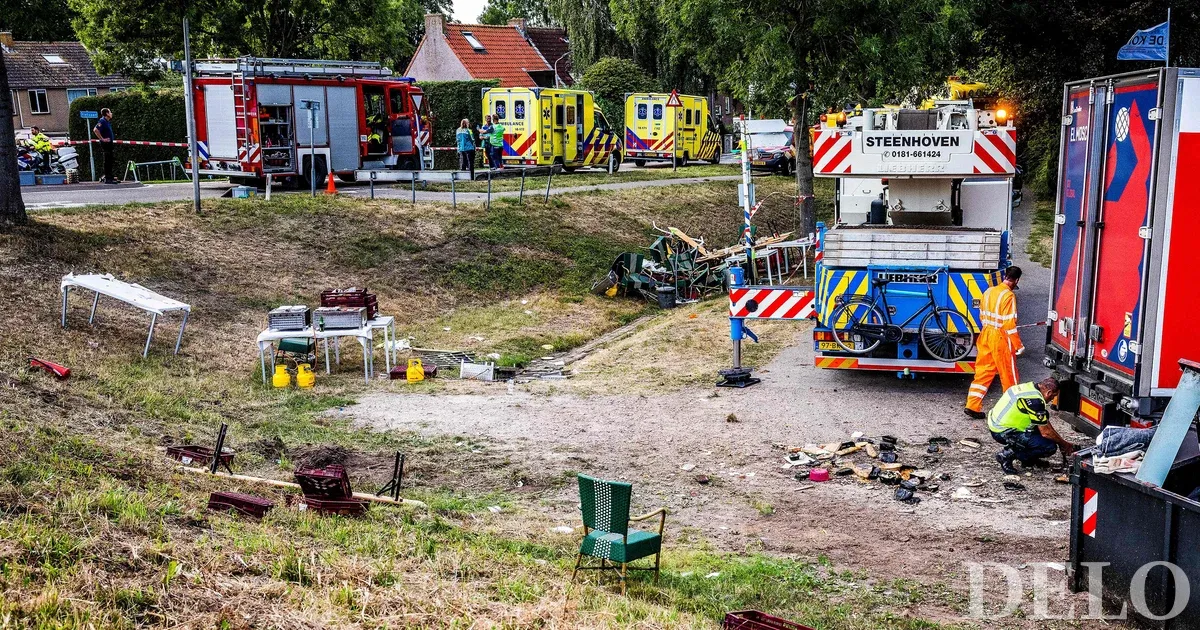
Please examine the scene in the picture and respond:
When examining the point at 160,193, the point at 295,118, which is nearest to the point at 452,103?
the point at 295,118

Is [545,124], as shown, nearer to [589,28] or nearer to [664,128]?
[664,128]

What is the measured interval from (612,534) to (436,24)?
4992cm

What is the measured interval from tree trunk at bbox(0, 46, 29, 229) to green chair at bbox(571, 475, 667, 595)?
12363mm

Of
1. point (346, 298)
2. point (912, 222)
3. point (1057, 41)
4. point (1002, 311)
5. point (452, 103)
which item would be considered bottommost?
point (346, 298)

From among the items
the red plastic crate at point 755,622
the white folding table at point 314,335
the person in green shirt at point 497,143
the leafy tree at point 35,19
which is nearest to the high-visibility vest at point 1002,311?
the red plastic crate at point 755,622

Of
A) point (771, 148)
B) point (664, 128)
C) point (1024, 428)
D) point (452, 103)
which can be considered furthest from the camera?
point (452, 103)

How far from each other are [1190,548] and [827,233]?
6.65m

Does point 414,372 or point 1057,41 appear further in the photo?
point 1057,41

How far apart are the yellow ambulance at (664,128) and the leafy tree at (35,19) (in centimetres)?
3554

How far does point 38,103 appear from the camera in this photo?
51312 mm

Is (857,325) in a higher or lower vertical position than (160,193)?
lower

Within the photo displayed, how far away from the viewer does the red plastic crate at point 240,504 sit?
704 centimetres

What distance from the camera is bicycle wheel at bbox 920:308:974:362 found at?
1136cm

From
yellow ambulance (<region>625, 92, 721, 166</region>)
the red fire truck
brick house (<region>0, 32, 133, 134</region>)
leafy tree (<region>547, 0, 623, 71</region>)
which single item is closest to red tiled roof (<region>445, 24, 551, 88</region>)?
leafy tree (<region>547, 0, 623, 71</region>)
